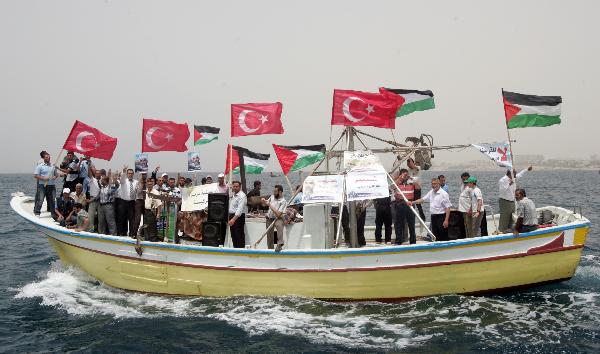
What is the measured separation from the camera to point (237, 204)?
1105 centimetres

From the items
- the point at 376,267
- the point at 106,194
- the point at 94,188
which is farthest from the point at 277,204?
the point at 94,188

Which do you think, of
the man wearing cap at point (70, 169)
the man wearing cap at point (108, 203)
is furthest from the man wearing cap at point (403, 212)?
the man wearing cap at point (70, 169)

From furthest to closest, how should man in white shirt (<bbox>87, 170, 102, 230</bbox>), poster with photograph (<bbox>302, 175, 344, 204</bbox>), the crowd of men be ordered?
man in white shirt (<bbox>87, 170, 102, 230</bbox>) → the crowd of men → poster with photograph (<bbox>302, 175, 344, 204</bbox>)

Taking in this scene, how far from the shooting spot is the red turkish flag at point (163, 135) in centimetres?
1254

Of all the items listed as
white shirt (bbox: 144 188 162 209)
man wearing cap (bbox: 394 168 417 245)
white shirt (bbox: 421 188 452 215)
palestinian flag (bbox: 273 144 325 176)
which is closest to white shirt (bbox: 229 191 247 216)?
palestinian flag (bbox: 273 144 325 176)

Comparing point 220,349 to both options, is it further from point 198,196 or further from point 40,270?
point 40,270

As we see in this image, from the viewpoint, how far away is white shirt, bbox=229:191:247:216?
11.0 m

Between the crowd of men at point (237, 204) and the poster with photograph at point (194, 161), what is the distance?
378cm

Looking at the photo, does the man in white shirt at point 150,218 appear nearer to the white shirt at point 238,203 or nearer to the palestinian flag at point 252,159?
the white shirt at point 238,203

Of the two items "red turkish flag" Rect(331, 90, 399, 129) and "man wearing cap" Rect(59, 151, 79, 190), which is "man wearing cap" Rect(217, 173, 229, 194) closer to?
"red turkish flag" Rect(331, 90, 399, 129)

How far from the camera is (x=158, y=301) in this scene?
11016mm

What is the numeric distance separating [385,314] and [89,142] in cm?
910

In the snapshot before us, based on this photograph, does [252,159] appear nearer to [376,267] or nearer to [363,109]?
[363,109]

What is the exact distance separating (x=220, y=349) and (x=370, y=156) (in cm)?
562
